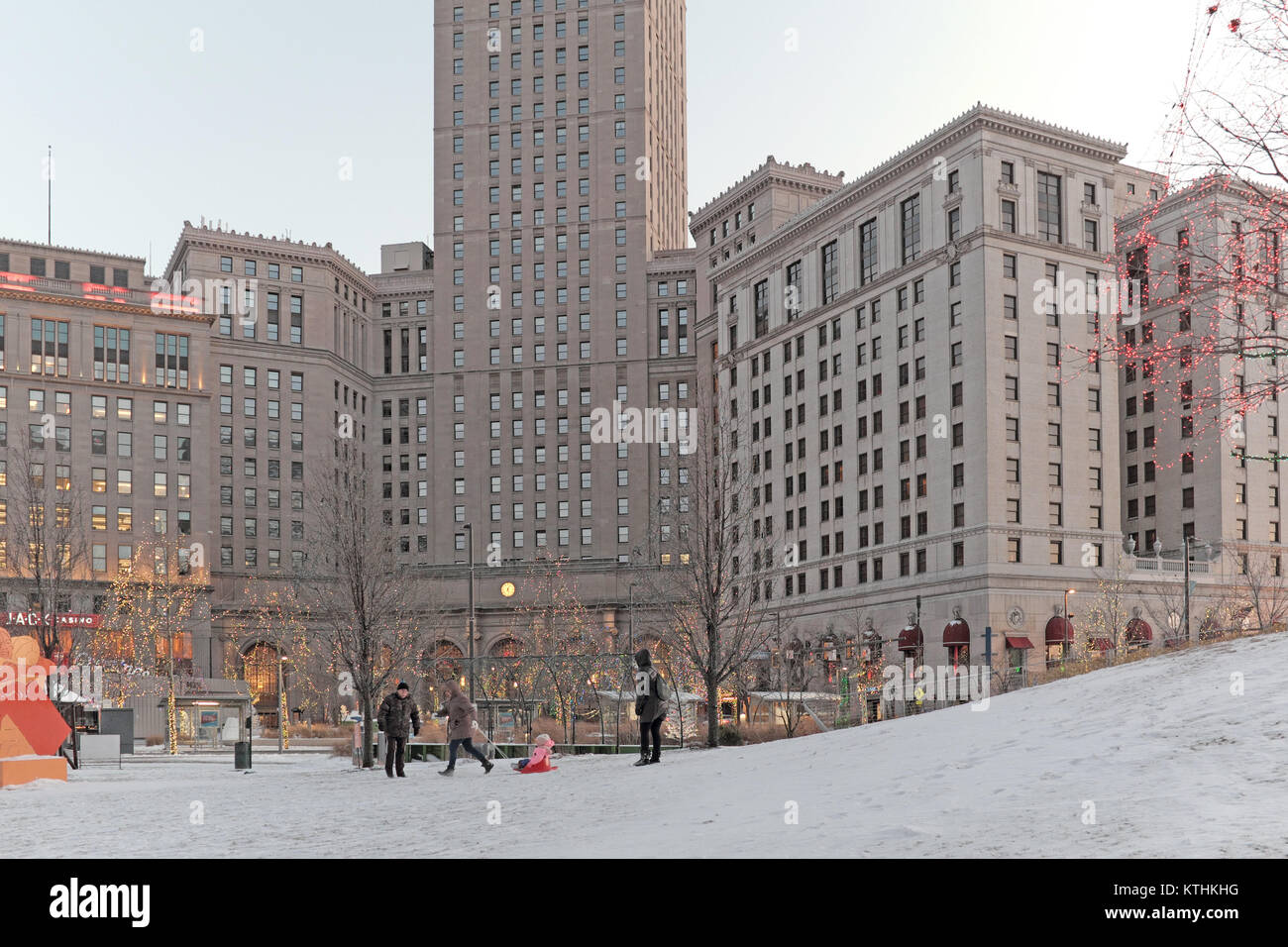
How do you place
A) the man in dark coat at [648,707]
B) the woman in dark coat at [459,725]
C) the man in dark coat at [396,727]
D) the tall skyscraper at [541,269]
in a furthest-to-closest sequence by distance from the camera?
the tall skyscraper at [541,269], the man in dark coat at [396,727], the woman in dark coat at [459,725], the man in dark coat at [648,707]

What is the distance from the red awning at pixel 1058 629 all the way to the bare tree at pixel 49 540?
167ft

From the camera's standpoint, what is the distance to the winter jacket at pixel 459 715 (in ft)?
85.0

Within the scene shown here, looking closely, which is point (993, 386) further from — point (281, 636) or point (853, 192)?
point (281, 636)

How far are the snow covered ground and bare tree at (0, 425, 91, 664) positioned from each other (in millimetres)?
21432

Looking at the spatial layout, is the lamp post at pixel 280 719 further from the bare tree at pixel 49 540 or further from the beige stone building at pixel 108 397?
the beige stone building at pixel 108 397

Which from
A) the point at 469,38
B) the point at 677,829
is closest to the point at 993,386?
the point at 677,829

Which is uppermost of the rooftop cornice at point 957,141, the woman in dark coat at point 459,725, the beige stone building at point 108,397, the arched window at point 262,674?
the rooftop cornice at point 957,141

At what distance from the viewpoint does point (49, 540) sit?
55.4 meters

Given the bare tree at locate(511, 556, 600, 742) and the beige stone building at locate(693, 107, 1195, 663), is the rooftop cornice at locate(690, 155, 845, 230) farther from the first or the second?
the bare tree at locate(511, 556, 600, 742)

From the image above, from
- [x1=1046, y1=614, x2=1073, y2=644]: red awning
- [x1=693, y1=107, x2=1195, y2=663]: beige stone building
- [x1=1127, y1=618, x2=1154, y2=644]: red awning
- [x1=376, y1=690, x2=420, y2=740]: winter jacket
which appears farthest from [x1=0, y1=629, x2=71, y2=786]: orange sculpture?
[x1=1127, y1=618, x2=1154, y2=644]: red awning

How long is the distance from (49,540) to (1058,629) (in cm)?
5299

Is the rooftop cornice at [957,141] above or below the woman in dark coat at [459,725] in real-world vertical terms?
above

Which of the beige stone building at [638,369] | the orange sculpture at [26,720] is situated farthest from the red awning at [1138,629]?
the orange sculpture at [26,720]

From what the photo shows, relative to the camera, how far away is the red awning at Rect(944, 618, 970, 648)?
246 ft
